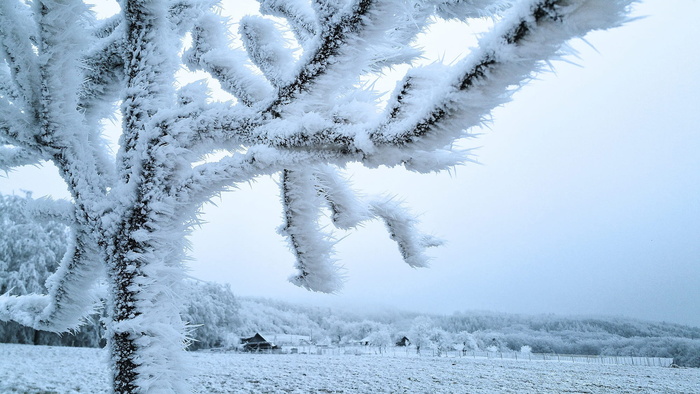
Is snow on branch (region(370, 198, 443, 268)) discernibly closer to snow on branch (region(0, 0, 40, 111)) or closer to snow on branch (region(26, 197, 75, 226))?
snow on branch (region(26, 197, 75, 226))

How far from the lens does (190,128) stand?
4.34 ft

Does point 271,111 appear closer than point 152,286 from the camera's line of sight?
Yes

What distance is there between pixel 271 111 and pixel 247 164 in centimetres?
18

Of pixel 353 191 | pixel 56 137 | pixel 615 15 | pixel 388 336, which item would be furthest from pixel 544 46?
pixel 388 336

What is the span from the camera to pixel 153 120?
1.40 m

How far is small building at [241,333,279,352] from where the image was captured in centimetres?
3014

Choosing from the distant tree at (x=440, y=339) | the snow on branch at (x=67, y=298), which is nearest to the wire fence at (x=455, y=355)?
the distant tree at (x=440, y=339)

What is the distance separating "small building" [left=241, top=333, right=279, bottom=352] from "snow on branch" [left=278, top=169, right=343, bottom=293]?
103 feet

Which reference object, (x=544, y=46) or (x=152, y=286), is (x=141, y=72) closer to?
(x=152, y=286)

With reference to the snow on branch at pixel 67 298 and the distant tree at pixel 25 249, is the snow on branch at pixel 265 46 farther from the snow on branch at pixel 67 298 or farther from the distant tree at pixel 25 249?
the distant tree at pixel 25 249

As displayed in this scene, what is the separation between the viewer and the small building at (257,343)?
30.1 metres

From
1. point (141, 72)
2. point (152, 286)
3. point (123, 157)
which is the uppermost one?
point (141, 72)

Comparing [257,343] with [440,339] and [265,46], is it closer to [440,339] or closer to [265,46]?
[440,339]

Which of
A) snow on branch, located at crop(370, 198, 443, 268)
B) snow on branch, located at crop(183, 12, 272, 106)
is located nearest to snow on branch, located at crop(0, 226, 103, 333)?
snow on branch, located at crop(183, 12, 272, 106)
